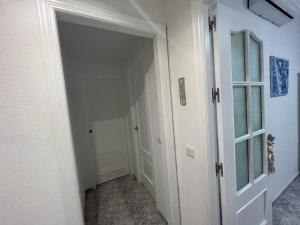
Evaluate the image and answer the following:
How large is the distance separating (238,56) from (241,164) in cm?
82

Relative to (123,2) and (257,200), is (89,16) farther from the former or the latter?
(257,200)

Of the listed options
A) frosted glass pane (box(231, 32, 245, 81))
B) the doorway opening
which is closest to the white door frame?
the doorway opening

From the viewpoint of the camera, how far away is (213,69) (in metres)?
0.92

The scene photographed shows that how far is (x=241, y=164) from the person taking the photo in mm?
1080

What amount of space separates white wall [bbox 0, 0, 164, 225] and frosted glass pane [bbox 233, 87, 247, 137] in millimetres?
1199

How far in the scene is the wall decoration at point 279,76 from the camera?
158 cm

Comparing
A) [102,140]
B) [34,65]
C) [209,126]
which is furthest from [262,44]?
[102,140]

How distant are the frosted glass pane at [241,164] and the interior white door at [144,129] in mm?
1050

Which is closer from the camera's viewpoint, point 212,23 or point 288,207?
point 212,23

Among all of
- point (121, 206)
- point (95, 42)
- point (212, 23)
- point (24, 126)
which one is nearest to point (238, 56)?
point (212, 23)

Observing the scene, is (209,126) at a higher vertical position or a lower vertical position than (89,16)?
lower

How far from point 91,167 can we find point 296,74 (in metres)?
3.48

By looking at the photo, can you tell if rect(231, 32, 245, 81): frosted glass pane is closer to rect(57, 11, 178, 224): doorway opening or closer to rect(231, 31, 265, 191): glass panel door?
rect(231, 31, 265, 191): glass panel door

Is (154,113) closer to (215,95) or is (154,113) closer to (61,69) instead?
(215,95)
